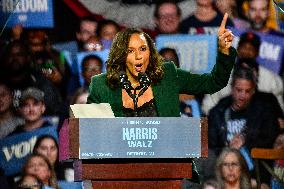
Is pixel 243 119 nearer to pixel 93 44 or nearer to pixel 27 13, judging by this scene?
pixel 93 44

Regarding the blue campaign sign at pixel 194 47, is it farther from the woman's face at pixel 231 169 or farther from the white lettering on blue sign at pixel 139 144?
the white lettering on blue sign at pixel 139 144

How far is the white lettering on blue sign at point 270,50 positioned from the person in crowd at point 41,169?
1.72m

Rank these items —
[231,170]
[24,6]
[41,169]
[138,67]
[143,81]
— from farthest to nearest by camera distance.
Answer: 1. [231,170]
2. [41,169]
3. [24,6]
4. [138,67]
5. [143,81]

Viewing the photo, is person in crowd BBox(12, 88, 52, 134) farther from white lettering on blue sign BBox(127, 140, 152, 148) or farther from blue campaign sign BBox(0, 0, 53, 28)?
white lettering on blue sign BBox(127, 140, 152, 148)

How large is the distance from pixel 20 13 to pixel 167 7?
103 centimetres

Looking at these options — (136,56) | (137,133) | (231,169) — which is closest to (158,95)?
(136,56)

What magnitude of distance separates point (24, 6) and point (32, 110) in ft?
2.41

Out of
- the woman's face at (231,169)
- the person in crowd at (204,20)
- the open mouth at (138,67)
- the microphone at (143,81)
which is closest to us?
the microphone at (143,81)

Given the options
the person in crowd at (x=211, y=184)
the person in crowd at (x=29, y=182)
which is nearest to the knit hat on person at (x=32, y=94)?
the person in crowd at (x=29, y=182)

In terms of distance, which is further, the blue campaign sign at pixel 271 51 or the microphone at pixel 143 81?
the blue campaign sign at pixel 271 51

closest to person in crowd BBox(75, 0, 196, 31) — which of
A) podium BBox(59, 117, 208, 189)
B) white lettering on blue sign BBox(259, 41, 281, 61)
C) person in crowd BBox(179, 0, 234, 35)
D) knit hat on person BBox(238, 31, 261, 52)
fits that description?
person in crowd BBox(179, 0, 234, 35)

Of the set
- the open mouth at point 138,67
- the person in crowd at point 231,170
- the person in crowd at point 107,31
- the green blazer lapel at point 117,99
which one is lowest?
the person in crowd at point 231,170

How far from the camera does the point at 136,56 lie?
313 centimetres

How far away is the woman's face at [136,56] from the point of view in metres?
3.12
